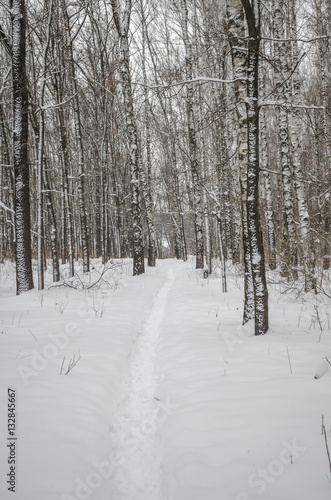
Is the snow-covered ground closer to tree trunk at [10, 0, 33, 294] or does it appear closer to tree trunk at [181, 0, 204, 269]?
tree trunk at [10, 0, 33, 294]

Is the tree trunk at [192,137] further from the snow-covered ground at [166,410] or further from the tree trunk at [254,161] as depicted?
the snow-covered ground at [166,410]

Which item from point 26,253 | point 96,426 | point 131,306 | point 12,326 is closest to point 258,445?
point 96,426

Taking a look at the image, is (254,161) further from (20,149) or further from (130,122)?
(130,122)

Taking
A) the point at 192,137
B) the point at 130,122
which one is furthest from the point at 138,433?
the point at 192,137

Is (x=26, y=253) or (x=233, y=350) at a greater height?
(x=26, y=253)

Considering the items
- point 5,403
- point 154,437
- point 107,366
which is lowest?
point 154,437

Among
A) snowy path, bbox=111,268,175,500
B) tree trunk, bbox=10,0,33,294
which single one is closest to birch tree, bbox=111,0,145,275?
tree trunk, bbox=10,0,33,294

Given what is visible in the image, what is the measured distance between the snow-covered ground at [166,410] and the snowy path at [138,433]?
0.01 m

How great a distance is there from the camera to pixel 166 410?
295cm

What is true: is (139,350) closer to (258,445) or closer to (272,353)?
(272,353)

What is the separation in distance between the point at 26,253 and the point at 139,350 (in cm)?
459

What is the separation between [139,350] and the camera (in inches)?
182

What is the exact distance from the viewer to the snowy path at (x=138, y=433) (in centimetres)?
212

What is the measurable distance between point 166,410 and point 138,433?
0.39 meters
